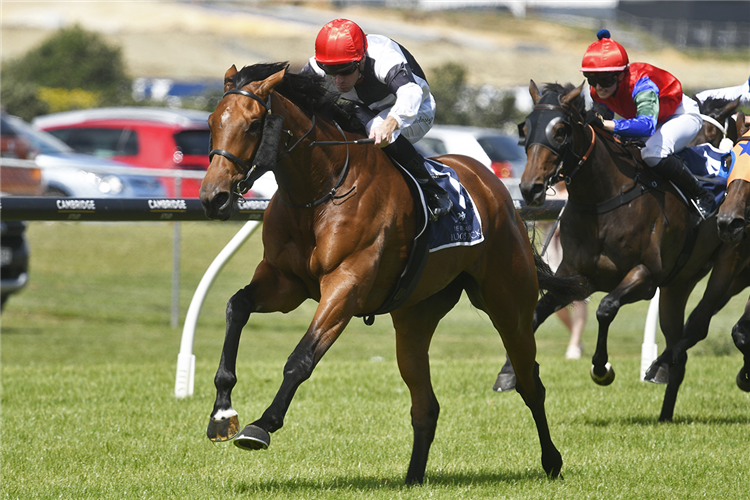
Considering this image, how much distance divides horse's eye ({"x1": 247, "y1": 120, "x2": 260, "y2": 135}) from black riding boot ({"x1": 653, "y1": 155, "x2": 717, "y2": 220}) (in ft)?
11.3

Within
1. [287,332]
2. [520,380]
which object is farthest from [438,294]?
[287,332]

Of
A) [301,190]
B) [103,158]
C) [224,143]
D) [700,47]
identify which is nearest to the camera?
[224,143]

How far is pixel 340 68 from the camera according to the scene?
4.33 m

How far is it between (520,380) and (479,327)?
23.6 feet

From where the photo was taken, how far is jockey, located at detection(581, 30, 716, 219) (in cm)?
611

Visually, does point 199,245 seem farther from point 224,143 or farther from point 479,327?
point 224,143

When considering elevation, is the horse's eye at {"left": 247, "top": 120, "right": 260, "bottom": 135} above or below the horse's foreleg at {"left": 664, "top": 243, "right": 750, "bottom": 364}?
above

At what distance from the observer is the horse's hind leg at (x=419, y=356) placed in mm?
4848

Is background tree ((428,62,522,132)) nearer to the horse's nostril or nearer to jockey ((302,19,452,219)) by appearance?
jockey ((302,19,452,219))

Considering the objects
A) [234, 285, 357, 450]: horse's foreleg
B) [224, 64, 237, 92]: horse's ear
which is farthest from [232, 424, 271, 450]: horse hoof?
[224, 64, 237, 92]: horse's ear

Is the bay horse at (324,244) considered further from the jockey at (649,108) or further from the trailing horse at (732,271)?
the jockey at (649,108)

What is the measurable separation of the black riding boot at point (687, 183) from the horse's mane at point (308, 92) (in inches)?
107

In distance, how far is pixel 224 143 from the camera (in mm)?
3811

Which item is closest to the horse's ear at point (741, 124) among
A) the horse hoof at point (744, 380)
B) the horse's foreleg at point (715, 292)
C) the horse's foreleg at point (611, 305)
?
the horse's foreleg at point (715, 292)
